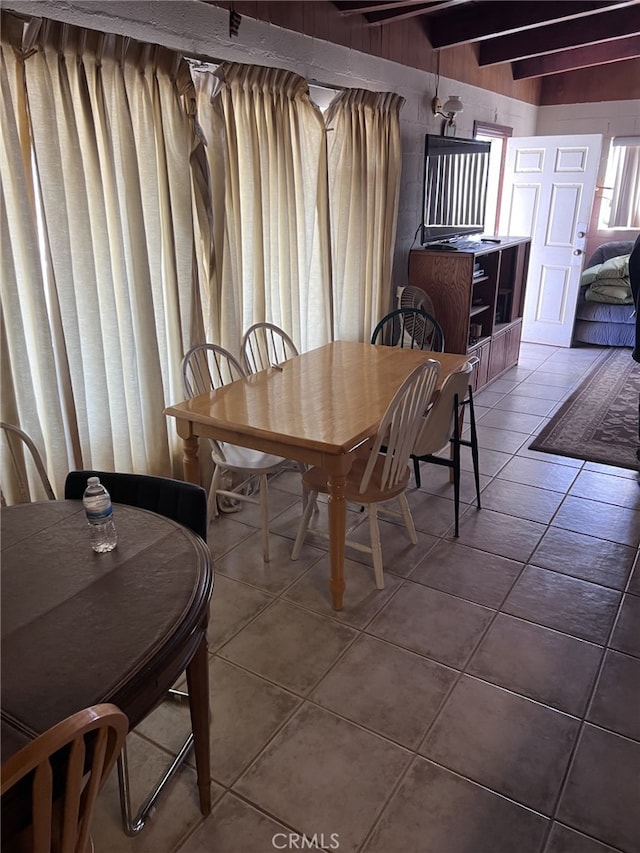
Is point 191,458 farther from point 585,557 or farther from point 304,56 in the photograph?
point 304,56

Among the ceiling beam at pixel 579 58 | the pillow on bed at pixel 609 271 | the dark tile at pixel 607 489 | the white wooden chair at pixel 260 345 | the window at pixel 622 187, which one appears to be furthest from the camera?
the window at pixel 622 187

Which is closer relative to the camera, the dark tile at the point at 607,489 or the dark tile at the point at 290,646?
the dark tile at the point at 290,646

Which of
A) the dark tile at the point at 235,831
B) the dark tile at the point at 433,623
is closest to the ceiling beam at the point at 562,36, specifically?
the dark tile at the point at 433,623

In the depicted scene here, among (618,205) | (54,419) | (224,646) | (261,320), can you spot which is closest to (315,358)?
(261,320)

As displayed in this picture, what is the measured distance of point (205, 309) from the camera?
2.94 meters

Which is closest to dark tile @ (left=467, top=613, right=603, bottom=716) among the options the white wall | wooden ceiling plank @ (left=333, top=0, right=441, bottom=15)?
the white wall

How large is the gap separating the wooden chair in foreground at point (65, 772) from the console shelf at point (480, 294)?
3.75 meters

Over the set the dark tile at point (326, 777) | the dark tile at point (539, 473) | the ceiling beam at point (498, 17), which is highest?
the ceiling beam at point (498, 17)

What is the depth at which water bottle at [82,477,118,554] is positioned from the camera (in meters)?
1.44

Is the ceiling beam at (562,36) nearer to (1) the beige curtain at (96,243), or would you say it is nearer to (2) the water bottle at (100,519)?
(1) the beige curtain at (96,243)

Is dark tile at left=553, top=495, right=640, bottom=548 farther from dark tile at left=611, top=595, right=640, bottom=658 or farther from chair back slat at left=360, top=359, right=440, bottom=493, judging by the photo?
chair back slat at left=360, top=359, right=440, bottom=493

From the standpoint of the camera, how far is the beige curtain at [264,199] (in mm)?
2764

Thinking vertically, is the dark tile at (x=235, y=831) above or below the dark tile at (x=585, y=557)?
below

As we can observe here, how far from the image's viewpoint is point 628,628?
7.39 feet
